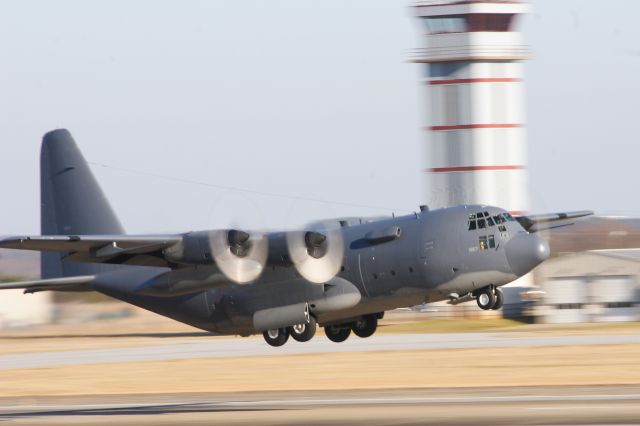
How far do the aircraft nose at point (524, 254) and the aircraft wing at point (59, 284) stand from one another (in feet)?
44.1

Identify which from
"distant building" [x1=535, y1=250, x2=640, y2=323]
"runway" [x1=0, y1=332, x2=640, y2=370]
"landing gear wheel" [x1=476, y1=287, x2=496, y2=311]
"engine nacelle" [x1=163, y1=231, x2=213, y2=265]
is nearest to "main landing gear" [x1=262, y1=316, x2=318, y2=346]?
"engine nacelle" [x1=163, y1=231, x2=213, y2=265]

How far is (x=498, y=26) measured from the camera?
75938 millimetres

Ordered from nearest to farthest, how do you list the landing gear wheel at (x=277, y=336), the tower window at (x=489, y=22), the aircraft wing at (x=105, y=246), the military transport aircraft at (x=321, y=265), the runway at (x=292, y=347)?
1. the aircraft wing at (x=105, y=246)
2. the military transport aircraft at (x=321, y=265)
3. the landing gear wheel at (x=277, y=336)
4. the runway at (x=292, y=347)
5. the tower window at (x=489, y=22)

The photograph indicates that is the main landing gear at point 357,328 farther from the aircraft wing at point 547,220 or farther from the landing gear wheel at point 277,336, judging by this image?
the aircraft wing at point 547,220

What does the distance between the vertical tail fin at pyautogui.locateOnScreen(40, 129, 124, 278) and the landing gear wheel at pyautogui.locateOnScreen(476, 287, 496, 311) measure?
14.0 metres

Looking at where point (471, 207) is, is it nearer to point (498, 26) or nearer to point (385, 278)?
point (385, 278)

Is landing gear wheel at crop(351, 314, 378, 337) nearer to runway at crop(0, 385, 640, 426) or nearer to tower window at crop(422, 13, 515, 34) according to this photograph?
runway at crop(0, 385, 640, 426)

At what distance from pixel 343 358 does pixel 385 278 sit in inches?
808

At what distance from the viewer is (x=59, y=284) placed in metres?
35.2

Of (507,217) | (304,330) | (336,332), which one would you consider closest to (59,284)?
(304,330)

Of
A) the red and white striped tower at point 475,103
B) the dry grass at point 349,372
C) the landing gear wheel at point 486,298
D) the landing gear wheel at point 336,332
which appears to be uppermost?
the red and white striped tower at point 475,103

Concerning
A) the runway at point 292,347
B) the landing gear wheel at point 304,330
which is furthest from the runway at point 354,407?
the runway at point 292,347

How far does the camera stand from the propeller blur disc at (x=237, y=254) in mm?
31984

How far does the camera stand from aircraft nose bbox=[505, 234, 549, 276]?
32344mm
